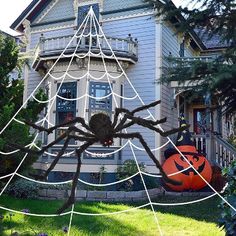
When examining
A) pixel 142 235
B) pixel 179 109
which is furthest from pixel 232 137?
pixel 142 235

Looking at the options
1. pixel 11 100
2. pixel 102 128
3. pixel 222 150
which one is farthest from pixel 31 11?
pixel 102 128

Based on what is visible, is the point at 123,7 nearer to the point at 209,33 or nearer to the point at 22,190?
the point at 209,33

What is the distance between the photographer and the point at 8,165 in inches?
261

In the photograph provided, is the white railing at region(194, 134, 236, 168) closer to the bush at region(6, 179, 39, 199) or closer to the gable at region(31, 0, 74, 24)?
the bush at region(6, 179, 39, 199)

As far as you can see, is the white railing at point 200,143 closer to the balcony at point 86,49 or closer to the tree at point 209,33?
the balcony at point 86,49

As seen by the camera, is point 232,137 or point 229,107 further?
point 232,137

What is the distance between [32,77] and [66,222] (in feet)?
30.9

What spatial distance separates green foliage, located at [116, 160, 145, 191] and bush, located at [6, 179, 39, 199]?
248 centimetres

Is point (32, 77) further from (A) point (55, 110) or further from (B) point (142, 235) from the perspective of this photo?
(B) point (142, 235)

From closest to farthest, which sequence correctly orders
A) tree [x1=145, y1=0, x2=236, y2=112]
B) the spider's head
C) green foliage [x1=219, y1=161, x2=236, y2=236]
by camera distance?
the spider's head < green foliage [x1=219, y1=161, x2=236, y2=236] < tree [x1=145, y1=0, x2=236, y2=112]

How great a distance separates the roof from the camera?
14.4 meters

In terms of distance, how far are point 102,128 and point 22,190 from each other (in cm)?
837

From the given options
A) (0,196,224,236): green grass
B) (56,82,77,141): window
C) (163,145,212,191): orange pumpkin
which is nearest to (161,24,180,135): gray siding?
(163,145,212,191): orange pumpkin

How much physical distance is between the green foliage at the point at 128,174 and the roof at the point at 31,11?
785cm
